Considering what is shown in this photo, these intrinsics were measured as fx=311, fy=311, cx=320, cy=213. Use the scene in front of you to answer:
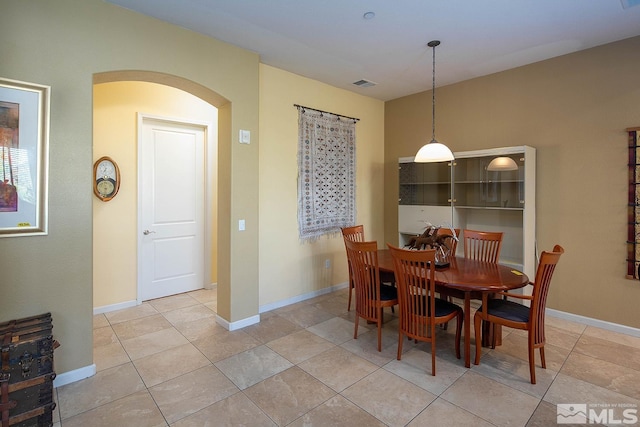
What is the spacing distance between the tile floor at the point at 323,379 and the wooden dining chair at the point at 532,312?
0.27m

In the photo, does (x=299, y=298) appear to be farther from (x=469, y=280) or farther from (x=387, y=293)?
(x=469, y=280)

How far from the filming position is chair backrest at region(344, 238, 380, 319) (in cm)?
281

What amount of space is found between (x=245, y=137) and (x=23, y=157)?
1.78 metres

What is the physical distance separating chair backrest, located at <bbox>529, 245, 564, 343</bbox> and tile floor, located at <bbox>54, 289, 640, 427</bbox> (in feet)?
1.32

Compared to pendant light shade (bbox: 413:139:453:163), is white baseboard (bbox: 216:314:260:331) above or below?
below

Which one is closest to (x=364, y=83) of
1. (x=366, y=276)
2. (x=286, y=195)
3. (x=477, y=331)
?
(x=286, y=195)

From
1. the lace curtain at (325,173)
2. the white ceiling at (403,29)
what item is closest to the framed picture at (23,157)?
the white ceiling at (403,29)

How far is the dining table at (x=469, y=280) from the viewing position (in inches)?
94.0

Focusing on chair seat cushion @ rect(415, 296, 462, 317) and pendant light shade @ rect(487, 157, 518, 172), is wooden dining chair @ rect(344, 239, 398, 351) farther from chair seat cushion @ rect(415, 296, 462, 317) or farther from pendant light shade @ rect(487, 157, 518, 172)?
pendant light shade @ rect(487, 157, 518, 172)

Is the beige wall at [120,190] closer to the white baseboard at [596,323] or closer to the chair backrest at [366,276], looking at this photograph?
the chair backrest at [366,276]

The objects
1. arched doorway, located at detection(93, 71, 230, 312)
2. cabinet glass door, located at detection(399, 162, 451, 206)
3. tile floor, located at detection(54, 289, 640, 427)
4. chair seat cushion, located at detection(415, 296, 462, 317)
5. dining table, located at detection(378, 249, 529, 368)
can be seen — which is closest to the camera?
tile floor, located at detection(54, 289, 640, 427)

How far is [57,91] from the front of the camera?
2275 mm

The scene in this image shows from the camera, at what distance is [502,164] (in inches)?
146

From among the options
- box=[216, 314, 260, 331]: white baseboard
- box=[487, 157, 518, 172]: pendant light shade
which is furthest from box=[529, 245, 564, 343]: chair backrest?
box=[216, 314, 260, 331]: white baseboard
